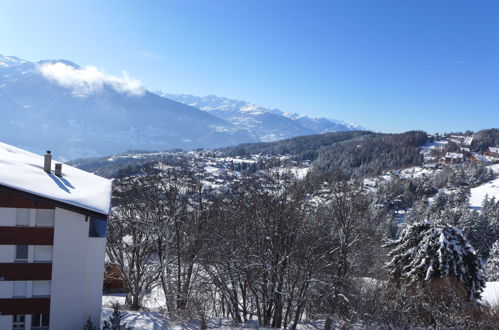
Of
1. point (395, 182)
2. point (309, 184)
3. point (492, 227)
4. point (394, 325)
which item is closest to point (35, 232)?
point (309, 184)

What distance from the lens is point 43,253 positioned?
1510 centimetres

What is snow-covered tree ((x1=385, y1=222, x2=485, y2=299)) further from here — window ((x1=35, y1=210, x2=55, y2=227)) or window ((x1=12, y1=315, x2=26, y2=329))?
window ((x1=12, y1=315, x2=26, y2=329))

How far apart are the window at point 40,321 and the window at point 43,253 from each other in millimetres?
2594

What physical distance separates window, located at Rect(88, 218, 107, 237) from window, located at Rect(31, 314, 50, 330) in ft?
13.8

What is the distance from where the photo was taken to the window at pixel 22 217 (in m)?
14.8

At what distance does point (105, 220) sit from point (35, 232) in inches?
117

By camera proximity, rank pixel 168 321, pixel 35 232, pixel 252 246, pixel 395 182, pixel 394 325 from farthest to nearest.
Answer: pixel 395 182
pixel 252 246
pixel 168 321
pixel 394 325
pixel 35 232

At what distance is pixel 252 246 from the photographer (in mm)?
22734

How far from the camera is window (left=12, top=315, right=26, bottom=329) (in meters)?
14.8

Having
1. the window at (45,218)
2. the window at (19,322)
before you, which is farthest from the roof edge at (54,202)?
the window at (19,322)

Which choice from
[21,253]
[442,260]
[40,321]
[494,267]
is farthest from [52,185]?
[494,267]

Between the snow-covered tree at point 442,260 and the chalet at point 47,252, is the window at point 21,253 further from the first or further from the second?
the snow-covered tree at point 442,260

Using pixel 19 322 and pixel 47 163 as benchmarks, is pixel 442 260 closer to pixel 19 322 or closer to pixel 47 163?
pixel 19 322

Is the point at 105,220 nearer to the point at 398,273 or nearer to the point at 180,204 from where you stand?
the point at 180,204
